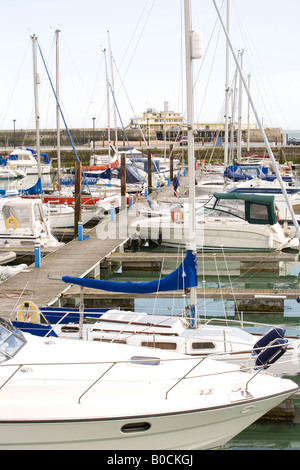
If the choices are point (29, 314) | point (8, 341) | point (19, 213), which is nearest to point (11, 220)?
point (19, 213)

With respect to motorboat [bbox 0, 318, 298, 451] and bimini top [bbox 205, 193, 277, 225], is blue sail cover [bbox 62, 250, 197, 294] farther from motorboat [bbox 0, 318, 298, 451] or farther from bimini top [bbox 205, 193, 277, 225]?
bimini top [bbox 205, 193, 277, 225]

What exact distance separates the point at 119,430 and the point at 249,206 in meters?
13.6

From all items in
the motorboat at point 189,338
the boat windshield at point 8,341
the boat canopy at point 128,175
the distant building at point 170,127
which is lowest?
the motorboat at point 189,338

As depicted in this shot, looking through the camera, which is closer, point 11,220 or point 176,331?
point 176,331

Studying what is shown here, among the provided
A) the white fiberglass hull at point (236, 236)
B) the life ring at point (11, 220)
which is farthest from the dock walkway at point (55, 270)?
the white fiberglass hull at point (236, 236)

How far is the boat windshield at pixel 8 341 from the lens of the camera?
7594 millimetres

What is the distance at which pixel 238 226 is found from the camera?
1955 centimetres

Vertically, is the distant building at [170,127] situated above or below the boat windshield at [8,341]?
above

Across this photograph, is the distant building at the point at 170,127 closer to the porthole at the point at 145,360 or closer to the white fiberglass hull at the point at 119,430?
the porthole at the point at 145,360

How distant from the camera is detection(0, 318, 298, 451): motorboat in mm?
6684

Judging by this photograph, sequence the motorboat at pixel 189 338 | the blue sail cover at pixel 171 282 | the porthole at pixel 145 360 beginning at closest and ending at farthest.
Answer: the porthole at pixel 145 360 < the motorboat at pixel 189 338 < the blue sail cover at pixel 171 282

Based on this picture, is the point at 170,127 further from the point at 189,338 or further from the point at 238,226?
the point at 189,338

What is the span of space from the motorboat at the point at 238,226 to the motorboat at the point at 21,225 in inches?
148

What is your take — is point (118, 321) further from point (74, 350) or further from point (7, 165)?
point (7, 165)
